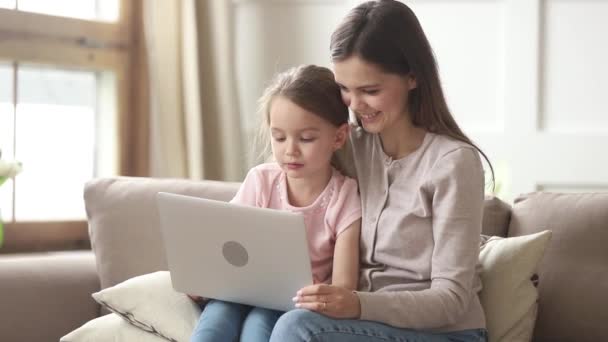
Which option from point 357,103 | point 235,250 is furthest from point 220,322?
point 357,103

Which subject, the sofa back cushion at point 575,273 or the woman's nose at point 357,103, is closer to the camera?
the woman's nose at point 357,103

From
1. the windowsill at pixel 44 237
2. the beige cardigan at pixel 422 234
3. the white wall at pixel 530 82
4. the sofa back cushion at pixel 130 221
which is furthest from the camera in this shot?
the white wall at pixel 530 82

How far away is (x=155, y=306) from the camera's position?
70.7 inches

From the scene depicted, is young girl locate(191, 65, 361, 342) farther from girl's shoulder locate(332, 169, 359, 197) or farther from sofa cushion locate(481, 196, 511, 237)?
sofa cushion locate(481, 196, 511, 237)

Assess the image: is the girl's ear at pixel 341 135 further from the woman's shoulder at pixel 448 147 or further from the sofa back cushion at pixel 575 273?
the sofa back cushion at pixel 575 273

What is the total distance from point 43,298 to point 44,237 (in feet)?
3.22

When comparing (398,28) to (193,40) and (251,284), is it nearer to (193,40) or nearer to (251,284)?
(251,284)

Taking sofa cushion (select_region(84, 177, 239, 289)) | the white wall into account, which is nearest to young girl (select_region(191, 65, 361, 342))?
sofa cushion (select_region(84, 177, 239, 289))

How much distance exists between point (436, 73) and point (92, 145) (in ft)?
5.82

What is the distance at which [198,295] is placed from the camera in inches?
65.7

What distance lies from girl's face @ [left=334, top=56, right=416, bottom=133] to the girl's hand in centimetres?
Result: 34

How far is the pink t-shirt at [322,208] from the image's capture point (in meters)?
1.73

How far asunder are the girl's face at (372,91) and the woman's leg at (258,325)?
1.26 ft

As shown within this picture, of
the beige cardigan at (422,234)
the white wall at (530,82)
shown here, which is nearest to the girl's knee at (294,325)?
the beige cardigan at (422,234)
